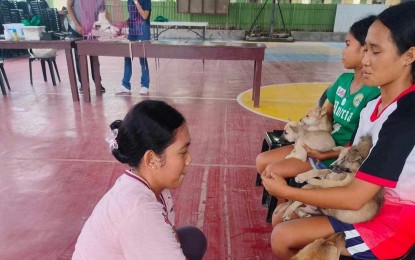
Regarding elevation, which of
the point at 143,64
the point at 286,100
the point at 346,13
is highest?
the point at 346,13

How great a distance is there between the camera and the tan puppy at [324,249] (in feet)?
3.98

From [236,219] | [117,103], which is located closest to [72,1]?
[117,103]

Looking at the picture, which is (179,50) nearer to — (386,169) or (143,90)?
(143,90)

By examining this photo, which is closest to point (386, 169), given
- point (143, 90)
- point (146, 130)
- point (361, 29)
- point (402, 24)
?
point (402, 24)

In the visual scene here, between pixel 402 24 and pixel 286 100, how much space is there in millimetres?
4373

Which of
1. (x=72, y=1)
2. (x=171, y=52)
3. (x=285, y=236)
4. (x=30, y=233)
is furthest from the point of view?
(x=72, y=1)

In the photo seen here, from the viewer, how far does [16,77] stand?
6941mm

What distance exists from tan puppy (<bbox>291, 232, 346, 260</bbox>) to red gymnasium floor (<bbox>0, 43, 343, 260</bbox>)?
0.85 meters

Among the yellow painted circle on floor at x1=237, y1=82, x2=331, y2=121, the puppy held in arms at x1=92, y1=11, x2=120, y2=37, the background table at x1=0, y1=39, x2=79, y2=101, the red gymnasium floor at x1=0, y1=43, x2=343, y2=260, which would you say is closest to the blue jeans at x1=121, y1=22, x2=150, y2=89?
the red gymnasium floor at x1=0, y1=43, x2=343, y2=260

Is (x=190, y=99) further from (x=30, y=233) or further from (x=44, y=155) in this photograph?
(x=30, y=233)

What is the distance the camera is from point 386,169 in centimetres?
114

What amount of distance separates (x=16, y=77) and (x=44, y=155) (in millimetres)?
4548

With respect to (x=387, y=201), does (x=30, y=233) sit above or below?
below

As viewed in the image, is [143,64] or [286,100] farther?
[143,64]
